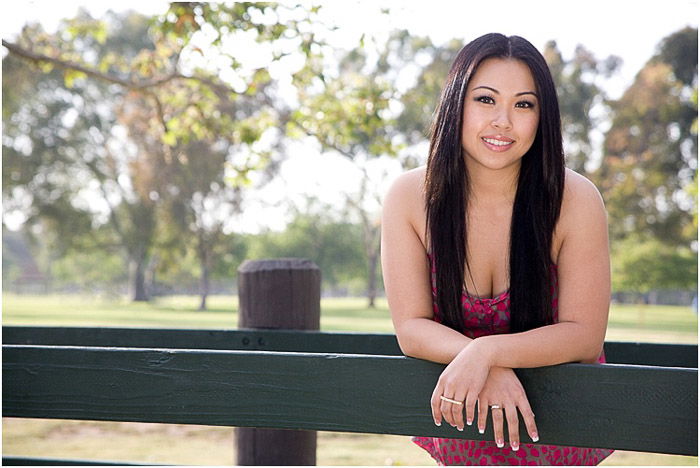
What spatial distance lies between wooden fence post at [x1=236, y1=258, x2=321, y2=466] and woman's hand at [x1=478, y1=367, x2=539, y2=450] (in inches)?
52.9

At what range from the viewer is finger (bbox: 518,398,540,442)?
5.44ft

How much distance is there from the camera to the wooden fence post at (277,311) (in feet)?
9.63

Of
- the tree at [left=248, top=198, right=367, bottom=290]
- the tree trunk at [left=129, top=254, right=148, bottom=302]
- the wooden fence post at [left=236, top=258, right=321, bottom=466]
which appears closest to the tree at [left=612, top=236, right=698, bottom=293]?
the tree at [left=248, top=198, right=367, bottom=290]

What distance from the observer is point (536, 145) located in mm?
2172

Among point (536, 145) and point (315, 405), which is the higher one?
point (536, 145)

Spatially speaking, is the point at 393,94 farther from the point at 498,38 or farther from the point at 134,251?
the point at 134,251

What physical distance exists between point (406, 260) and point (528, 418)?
2.07 ft

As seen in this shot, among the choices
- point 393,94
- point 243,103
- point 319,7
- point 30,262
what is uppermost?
point 243,103

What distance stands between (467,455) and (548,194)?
759 mm

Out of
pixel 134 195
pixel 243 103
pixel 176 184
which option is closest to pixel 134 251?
pixel 134 195

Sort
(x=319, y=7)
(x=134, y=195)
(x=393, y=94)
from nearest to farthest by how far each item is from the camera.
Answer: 1. (x=319, y=7)
2. (x=393, y=94)
3. (x=134, y=195)

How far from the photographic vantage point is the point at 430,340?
1903 millimetres

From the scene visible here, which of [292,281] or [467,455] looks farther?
[292,281]

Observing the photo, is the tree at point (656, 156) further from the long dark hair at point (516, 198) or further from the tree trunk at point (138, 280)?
the long dark hair at point (516, 198)
